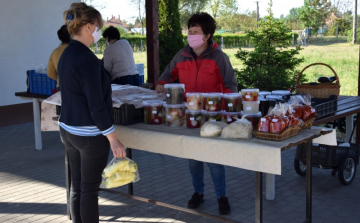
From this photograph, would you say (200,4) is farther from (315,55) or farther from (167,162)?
(167,162)

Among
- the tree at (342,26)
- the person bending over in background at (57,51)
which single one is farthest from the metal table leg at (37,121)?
the tree at (342,26)

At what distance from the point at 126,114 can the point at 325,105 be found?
159 centimetres

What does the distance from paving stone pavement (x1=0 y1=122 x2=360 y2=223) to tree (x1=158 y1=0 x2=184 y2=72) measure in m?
6.16

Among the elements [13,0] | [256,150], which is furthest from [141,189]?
[13,0]

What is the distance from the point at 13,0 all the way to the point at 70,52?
19.1 ft

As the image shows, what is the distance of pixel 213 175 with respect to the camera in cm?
364

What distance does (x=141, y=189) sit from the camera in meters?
4.52

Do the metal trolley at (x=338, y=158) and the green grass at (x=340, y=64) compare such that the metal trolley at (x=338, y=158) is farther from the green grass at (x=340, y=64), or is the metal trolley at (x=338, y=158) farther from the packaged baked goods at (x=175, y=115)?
the green grass at (x=340, y=64)

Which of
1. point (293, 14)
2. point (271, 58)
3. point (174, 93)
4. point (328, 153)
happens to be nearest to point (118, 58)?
point (174, 93)

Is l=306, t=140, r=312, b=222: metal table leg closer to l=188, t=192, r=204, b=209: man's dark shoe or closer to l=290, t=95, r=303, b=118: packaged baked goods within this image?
l=290, t=95, r=303, b=118: packaged baked goods

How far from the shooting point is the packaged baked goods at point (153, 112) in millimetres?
3275

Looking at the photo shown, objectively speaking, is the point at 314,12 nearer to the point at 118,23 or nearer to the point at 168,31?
the point at 118,23

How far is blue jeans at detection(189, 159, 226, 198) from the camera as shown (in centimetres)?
359

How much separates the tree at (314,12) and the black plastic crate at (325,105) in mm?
24601
